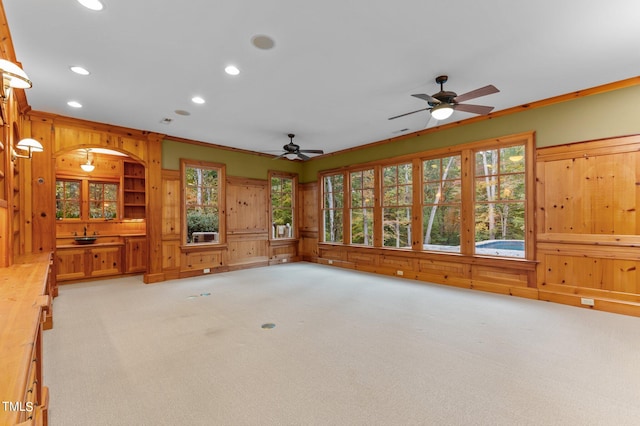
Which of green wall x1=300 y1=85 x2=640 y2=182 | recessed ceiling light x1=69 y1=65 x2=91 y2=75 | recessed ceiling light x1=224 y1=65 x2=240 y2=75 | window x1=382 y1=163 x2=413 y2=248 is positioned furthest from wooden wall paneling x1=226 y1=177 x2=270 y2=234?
green wall x1=300 y1=85 x2=640 y2=182

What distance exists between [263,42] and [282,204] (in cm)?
556

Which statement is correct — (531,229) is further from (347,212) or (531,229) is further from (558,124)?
(347,212)

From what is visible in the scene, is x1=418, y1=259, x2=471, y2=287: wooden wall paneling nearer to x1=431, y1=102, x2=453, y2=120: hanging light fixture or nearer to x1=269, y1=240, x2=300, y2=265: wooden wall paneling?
x1=431, y1=102, x2=453, y2=120: hanging light fixture

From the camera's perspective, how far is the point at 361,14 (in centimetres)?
247

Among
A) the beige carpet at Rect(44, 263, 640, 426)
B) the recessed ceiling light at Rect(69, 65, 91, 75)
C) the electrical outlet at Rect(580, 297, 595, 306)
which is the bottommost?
the beige carpet at Rect(44, 263, 640, 426)

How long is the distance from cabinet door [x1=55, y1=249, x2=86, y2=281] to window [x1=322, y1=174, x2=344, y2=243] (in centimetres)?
541

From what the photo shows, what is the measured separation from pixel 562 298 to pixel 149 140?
25.3 feet

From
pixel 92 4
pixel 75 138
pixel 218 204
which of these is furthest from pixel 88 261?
pixel 92 4

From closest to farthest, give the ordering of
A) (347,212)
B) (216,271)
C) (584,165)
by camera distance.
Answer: (584,165), (216,271), (347,212)

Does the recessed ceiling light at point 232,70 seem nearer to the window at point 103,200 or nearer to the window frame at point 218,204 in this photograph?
the window frame at point 218,204

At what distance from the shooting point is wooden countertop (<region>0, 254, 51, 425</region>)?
3.08 ft

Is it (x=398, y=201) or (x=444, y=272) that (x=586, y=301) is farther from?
(x=398, y=201)

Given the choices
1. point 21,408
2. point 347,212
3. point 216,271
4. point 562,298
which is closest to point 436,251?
point 562,298

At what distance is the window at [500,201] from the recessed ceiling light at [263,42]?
161 inches
